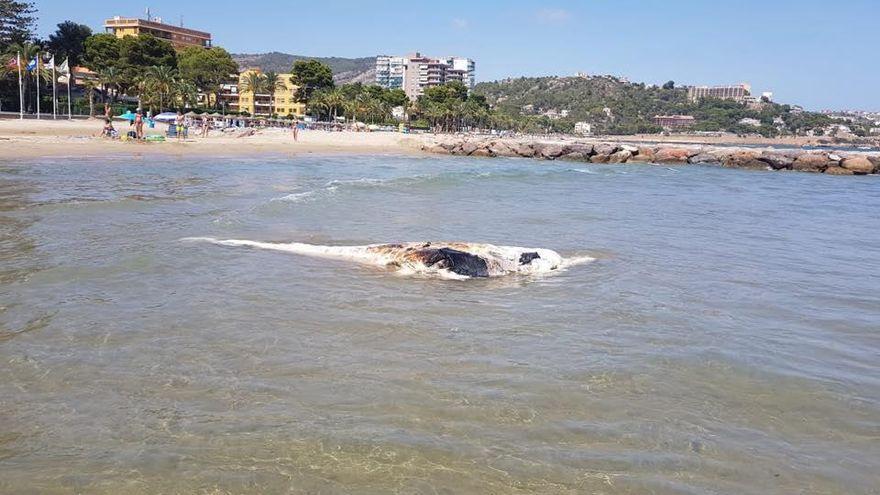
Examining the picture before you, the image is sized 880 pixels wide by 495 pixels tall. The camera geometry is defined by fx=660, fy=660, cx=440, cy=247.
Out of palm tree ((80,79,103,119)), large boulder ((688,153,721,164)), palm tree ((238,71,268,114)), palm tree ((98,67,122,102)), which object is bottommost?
large boulder ((688,153,721,164))

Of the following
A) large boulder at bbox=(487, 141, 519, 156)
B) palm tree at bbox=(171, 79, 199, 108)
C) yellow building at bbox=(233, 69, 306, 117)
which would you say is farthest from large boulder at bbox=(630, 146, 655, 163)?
yellow building at bbox=(233, 69, 306, 117)

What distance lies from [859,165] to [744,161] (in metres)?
9.10

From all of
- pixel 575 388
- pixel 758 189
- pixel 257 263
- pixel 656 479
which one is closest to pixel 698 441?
pixel 656 479

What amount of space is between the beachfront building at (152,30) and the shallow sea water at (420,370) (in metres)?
126

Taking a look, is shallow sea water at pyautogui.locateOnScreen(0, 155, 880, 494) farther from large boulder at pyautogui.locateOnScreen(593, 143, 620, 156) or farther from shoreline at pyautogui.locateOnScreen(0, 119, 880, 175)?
large boulder at pyautogui.locateOnScreen(593, 143, 620, 156)

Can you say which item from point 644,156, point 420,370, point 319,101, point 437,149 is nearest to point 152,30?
point 319,101

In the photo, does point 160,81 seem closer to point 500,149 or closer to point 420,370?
point 500,149

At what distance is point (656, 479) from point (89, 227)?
12.2m

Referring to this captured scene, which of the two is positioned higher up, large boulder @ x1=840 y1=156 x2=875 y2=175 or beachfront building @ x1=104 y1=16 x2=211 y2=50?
beachfront building @ x1=104 y1=16 x2=211 y2=50

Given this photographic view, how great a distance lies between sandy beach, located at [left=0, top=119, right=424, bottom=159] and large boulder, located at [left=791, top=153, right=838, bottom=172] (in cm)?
3515

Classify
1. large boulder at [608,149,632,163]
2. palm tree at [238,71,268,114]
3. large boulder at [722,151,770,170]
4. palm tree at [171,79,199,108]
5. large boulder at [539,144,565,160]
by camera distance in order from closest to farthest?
large boulder at [722,151,770,170] < large boulder at [608,149,632,163] < large boulder at [539,144,565,160] < palm tree at [171,79,199,108] < palm tree at [238,71,268,114]

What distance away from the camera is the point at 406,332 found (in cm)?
721

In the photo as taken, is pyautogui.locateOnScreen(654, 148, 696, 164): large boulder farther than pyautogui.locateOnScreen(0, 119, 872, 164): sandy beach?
Yes

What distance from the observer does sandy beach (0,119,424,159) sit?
33625 mm
